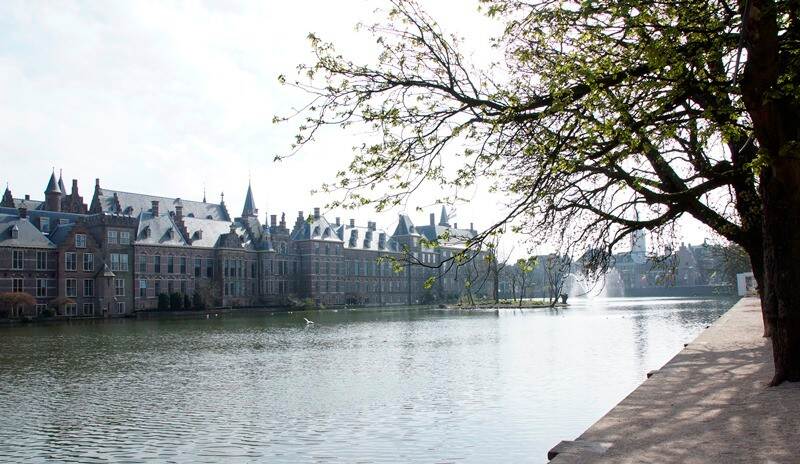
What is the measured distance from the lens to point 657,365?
2039 centimetres

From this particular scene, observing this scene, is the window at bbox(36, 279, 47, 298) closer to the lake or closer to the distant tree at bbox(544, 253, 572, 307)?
the lake

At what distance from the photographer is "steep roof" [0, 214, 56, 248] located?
201 feet

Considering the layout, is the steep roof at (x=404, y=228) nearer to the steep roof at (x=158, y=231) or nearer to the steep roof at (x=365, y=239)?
the steep roof at (x=365, y=239)

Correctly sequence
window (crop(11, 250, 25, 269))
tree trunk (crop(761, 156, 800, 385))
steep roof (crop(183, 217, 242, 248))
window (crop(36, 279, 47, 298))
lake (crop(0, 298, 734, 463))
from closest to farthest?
tree trunk (crop(761, 156, 800, 385)) → lake (crop(0, 298, 734, 463)) → window (crop(11, 250, 25, 269)) → window (crop(36, 279, 47, 298)) → steep roof (crop(183, 217, 242, 248))

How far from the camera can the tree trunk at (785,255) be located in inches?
416

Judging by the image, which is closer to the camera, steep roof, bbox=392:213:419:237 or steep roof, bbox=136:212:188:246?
steep roof, bbox=136:212:188:246

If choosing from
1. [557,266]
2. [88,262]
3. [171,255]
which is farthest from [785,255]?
[171,255]

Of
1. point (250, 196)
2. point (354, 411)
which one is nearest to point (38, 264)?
point (250, 196)

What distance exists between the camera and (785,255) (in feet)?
35.2

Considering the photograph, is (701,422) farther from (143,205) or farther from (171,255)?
(143,205)

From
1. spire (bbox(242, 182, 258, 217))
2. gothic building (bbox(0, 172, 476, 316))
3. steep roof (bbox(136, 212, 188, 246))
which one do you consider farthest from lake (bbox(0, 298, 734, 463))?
spire (bbox(242, 182, 258, 217))

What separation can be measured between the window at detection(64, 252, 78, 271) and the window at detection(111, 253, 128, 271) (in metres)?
4.50

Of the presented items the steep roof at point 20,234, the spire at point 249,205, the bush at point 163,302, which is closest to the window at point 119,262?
the bush at point 163,302

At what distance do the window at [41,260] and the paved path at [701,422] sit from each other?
202ft
